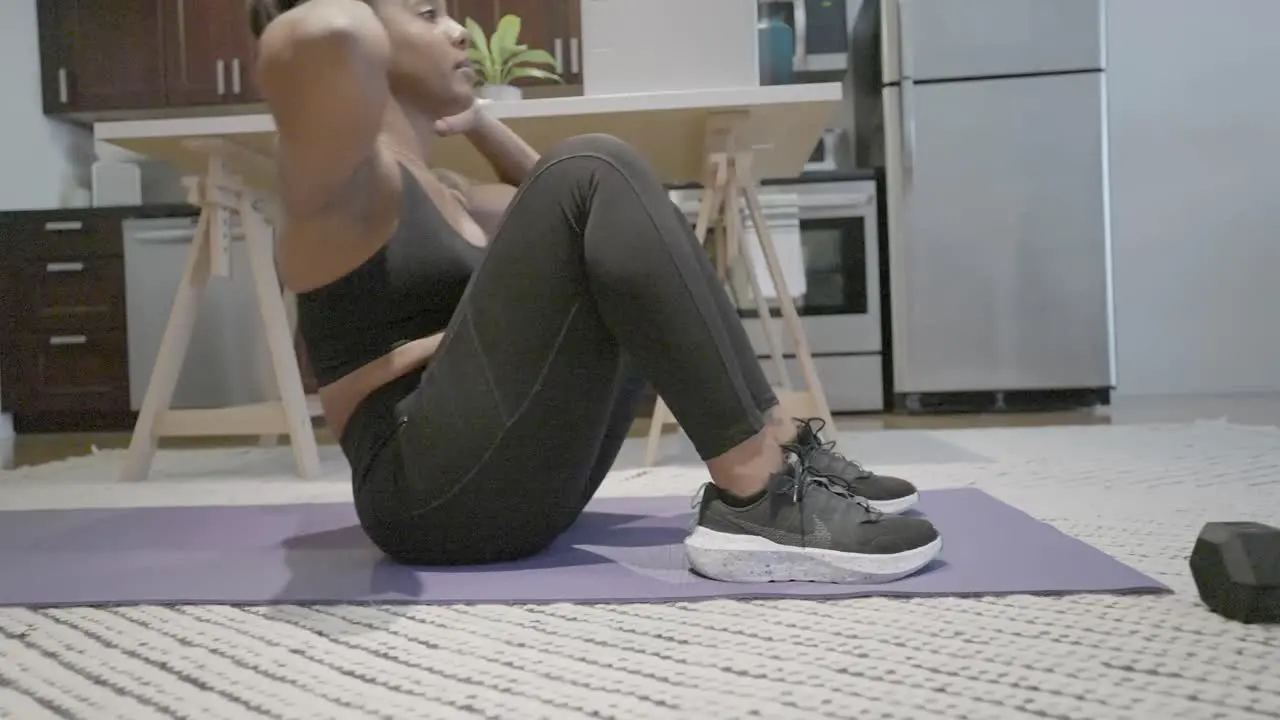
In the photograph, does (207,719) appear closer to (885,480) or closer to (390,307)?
(390,307)

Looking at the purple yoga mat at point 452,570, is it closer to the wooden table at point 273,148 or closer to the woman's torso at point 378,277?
the woman's torso at point 378,277

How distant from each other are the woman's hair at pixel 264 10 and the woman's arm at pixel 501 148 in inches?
13.0

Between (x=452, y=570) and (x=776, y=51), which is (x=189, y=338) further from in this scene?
(x=776, y=51)

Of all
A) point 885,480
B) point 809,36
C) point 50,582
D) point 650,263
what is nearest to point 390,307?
point 650,263

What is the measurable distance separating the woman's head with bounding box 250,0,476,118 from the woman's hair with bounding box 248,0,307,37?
0.5 inches

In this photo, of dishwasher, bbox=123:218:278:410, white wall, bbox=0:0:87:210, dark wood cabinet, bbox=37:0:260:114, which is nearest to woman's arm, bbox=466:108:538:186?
dishwasher, bbox=123:218:278:410

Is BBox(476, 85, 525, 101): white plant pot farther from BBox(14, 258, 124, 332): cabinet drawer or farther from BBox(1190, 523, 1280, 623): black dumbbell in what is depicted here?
BBox(14, 258, 124, 332): cabinet drawer

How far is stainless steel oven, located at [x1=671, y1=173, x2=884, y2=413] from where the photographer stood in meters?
3.21

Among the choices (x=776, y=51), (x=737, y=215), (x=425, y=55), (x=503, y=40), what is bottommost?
(x=737, y=215)

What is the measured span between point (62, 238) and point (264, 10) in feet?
9.72

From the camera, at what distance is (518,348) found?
91cm

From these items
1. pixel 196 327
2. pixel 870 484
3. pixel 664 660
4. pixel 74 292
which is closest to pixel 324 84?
pixel 664 660

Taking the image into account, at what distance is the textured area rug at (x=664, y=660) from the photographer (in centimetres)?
67

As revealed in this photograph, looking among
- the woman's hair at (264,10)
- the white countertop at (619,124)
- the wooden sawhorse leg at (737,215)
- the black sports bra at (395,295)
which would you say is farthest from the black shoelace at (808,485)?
the white countertop at (619,124)
